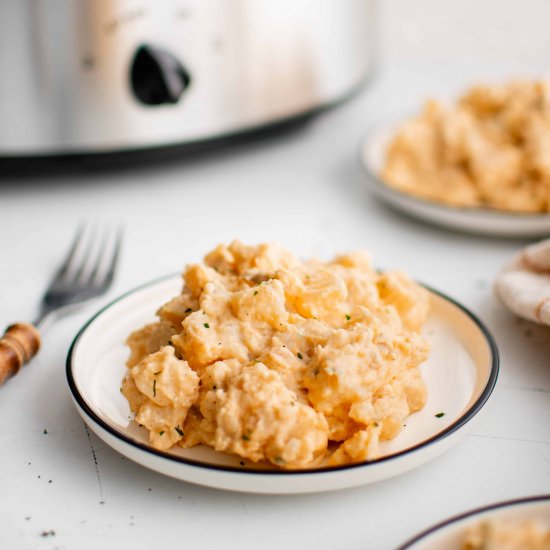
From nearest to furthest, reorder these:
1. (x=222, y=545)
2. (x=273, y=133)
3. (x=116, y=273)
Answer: (x=222, y=545) → (x=116, y=273) → (x=273, y=133)

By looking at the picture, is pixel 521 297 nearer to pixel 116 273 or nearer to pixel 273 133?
pixel 116 273

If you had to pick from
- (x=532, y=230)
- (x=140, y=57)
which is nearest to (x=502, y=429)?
(x=532, y=230)

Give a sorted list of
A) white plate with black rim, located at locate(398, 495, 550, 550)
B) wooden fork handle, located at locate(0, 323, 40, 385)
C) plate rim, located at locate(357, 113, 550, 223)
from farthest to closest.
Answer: plate rim, located at locate(357, 113, 550, 223), wooden fork handle, located at locate(0, 323, 40, 385), white plate with black rim, located at locate(398, 495, 550, 550)

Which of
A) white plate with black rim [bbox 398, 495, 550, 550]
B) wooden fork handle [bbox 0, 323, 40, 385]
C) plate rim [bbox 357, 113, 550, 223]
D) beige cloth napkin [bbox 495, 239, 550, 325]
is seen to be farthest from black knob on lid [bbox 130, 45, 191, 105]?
white plate with black rim [bbox 398, 495, 550, 550]

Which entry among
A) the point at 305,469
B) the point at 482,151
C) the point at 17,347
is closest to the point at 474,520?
the point at 305,469

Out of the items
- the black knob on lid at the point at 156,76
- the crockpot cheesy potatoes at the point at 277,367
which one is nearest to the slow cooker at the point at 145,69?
the black knob on lid at the point at 156,76

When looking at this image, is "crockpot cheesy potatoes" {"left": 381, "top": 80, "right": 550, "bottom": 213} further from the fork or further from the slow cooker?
the fork
